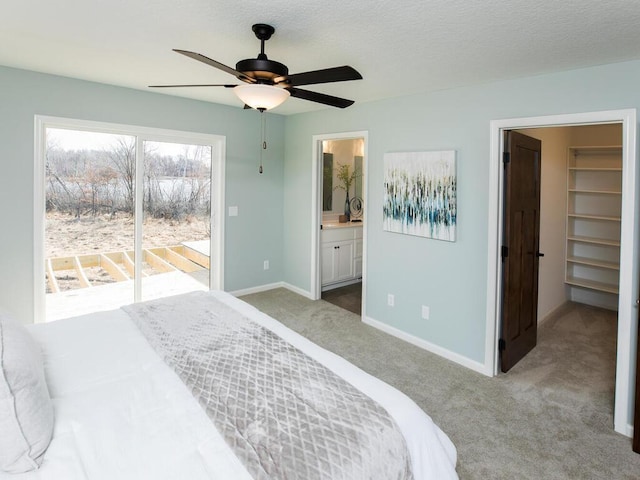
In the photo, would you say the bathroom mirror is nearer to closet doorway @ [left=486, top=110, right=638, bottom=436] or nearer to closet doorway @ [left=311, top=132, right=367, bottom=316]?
closet doorway @ [left=311, top=132, right=367, bottom=316]

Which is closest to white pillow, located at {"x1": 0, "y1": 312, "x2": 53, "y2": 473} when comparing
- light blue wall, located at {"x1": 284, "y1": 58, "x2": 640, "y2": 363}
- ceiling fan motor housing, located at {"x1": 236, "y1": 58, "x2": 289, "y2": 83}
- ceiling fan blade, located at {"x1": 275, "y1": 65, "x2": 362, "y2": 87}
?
ceiling fan motor housing, located at {"x1": 236, "y1": 58, "x2": 289, "y2": 83}

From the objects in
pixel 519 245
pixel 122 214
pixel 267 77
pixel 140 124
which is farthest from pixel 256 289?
pixel 267 77

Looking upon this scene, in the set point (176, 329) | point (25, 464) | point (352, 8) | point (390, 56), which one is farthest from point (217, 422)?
point (390, 56)

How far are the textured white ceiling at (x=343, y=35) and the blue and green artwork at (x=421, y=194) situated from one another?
2.28ft

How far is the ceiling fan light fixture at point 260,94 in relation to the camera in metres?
1.96

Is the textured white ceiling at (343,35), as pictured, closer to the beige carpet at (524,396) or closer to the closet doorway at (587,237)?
the closet doorway at (587,237)

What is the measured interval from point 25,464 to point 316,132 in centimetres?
421

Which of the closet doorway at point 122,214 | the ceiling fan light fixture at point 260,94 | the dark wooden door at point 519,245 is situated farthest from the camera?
the closet doorway at point 122,214

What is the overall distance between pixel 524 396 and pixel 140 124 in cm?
435

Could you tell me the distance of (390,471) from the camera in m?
1.22

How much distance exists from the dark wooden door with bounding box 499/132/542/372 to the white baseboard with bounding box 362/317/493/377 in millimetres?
184

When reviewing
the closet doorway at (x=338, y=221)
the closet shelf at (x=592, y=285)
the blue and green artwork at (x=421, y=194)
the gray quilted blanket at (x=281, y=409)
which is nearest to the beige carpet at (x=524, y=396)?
the closet shelf at (x=592, y=285)

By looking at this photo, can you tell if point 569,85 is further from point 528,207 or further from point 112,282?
point 112,282

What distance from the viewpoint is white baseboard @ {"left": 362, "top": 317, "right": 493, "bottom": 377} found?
123 inches
